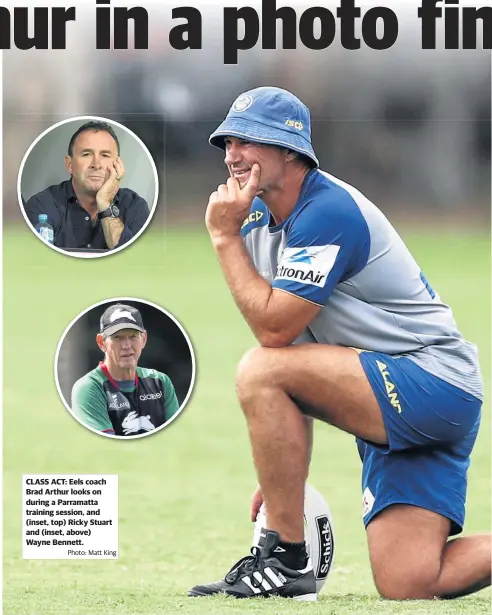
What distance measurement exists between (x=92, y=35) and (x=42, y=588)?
163 cm

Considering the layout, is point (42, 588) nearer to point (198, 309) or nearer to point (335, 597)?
point (335, 597)

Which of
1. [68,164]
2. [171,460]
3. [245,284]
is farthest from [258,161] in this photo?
[171,460]

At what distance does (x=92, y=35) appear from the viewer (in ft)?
13.2

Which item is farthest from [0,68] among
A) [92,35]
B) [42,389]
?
[42,389]

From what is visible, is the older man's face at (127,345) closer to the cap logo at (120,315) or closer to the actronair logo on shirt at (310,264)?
the cap logo at (120,315)

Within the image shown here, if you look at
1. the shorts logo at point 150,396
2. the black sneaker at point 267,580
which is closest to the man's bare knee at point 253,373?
the black sneaker at point 267,580

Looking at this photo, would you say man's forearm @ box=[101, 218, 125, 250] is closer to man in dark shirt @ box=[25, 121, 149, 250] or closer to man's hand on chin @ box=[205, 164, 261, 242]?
man in dark shirt @ box=[25, 121, 149, 250]

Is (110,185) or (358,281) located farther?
(110,185)

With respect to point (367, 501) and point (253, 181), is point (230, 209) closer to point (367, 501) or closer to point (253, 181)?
point (253, 181)

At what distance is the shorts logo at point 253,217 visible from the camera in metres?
3.79

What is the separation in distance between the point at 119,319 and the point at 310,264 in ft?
2.83

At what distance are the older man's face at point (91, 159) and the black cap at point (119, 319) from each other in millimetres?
383

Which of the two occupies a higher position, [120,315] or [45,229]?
[45,229]

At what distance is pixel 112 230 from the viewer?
4051 millimetres
